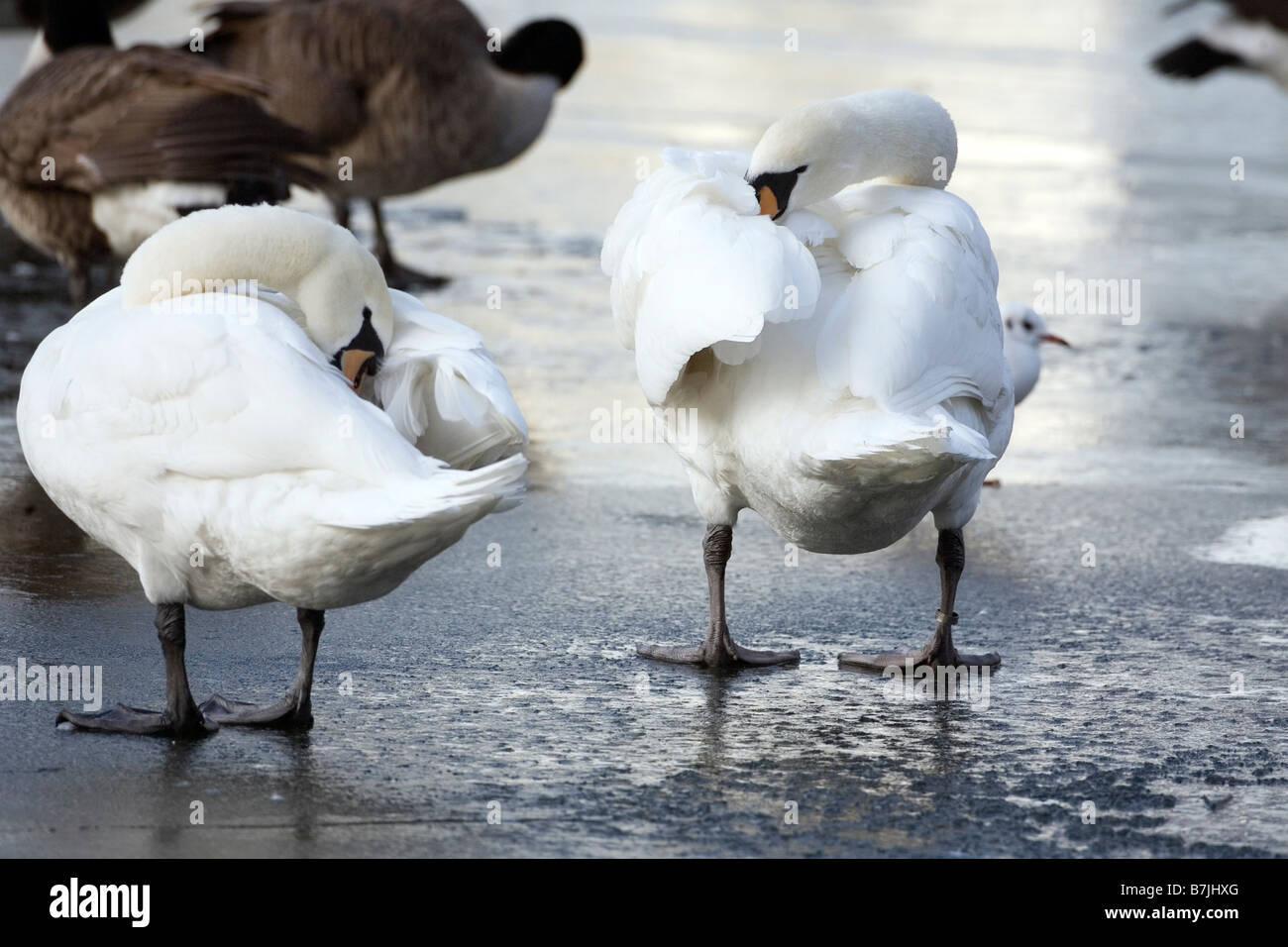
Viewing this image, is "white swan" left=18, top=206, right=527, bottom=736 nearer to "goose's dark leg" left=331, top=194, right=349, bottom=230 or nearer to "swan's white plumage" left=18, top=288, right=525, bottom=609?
"swan's white plumage" left=18, top=288, right=525, bottom=609

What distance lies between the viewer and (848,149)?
5051 millimetres

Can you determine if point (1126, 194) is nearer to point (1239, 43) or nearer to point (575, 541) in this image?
point (1239, 43)

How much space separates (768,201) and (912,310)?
604mm

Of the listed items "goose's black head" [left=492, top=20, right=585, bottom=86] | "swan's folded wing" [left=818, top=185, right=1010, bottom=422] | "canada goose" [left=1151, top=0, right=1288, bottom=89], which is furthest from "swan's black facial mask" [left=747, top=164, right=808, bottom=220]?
"canada goose" [left=1151, top=0, right=1288, bottom=89]

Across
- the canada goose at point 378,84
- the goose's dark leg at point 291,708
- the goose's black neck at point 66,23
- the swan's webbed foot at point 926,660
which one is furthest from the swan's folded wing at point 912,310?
the goose's black neck at point 66,23

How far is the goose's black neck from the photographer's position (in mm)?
9367

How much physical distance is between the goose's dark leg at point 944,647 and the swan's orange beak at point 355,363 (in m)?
1.60

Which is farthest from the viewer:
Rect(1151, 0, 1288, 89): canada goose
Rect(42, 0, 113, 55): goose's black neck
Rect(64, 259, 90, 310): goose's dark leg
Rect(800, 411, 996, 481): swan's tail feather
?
Rect(1151, 0, 1288, 89): canada goose

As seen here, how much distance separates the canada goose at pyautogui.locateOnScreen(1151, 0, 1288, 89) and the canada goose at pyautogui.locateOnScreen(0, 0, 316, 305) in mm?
7196

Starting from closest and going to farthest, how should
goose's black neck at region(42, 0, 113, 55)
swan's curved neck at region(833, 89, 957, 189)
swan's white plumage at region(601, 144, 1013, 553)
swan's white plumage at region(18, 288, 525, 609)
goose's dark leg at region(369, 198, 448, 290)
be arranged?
swan's white plumage at region(18, 288, 525, 609) → swan's white plumage at region(601, 144, 1013, 553) → swan's curved neck at region(833, 89, 957, 189) → goose's black neck at region(42, 0, 113, 55) → goose's dark leg at region(369, 198, 448, 290)

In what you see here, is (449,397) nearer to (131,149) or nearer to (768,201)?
(768,201)

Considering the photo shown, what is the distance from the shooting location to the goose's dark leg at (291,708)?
4.45 metres

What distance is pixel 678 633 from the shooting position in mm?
5383
